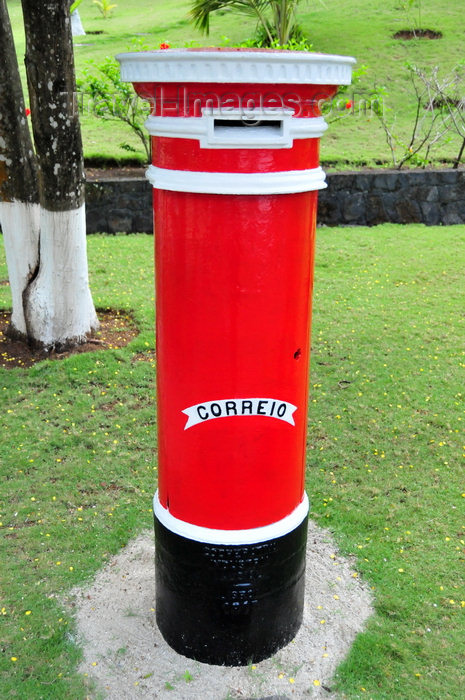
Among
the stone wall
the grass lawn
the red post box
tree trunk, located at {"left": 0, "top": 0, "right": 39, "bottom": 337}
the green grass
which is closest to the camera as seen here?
the red post box

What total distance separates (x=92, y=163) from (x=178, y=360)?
951 cm

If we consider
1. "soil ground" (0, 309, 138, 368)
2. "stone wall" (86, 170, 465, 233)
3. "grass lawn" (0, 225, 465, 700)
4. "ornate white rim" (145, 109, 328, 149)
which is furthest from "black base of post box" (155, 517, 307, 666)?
"stone wall" (86, 170, 465, 233)

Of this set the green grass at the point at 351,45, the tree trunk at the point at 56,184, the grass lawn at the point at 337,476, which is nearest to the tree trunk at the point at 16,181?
the tree trunk at the point at 56,184

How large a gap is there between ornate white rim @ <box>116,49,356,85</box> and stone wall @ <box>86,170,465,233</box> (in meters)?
7.64

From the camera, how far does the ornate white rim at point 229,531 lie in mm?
2734

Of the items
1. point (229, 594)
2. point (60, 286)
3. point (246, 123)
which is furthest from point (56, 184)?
point (229, 594)

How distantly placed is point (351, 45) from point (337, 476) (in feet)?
48.9

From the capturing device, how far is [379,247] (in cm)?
927

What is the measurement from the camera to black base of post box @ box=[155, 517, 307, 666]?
279cm

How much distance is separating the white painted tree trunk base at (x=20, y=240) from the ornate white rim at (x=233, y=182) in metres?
3.84

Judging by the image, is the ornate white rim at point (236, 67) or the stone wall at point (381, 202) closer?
the ornate white rim at point (236, 67)

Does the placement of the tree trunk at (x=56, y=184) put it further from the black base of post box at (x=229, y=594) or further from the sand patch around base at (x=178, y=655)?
the black base of post box at (x=229, y=594)

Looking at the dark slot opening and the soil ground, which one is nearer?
the dark slot opening

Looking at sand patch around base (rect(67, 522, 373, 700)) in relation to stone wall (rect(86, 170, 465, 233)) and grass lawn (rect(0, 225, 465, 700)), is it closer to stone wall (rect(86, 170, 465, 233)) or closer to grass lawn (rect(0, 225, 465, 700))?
grass lawn (rect(0, 225, 465, 700))
